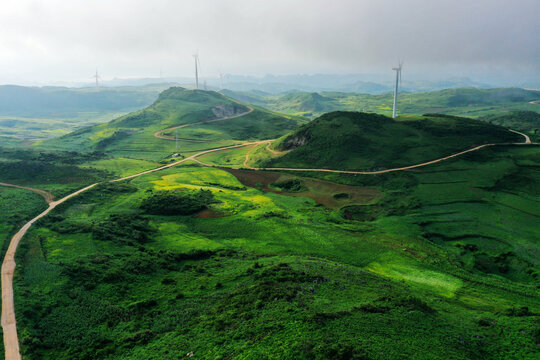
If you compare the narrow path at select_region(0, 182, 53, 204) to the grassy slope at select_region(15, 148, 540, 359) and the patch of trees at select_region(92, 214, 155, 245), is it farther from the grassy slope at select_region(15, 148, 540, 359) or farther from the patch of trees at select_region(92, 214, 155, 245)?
the patch of trees at select_region(92, 214, 155, 245)

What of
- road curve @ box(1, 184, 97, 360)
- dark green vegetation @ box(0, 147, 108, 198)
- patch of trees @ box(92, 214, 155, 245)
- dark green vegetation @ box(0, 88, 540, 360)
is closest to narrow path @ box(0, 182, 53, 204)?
dark green vegetation @ box(0, 147, 108, 198)

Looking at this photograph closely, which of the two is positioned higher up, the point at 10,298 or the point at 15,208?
the point at 15,208

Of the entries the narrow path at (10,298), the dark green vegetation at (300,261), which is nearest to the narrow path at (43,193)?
the dark green vegetation at (300,261)

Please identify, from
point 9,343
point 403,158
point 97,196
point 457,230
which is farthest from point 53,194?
point 403,158

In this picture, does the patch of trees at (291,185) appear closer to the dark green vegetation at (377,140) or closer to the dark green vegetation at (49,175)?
the dark green vegetation at (377,140)

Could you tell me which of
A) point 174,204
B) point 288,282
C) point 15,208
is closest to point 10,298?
point 288,282

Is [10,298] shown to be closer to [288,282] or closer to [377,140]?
[288,282]
